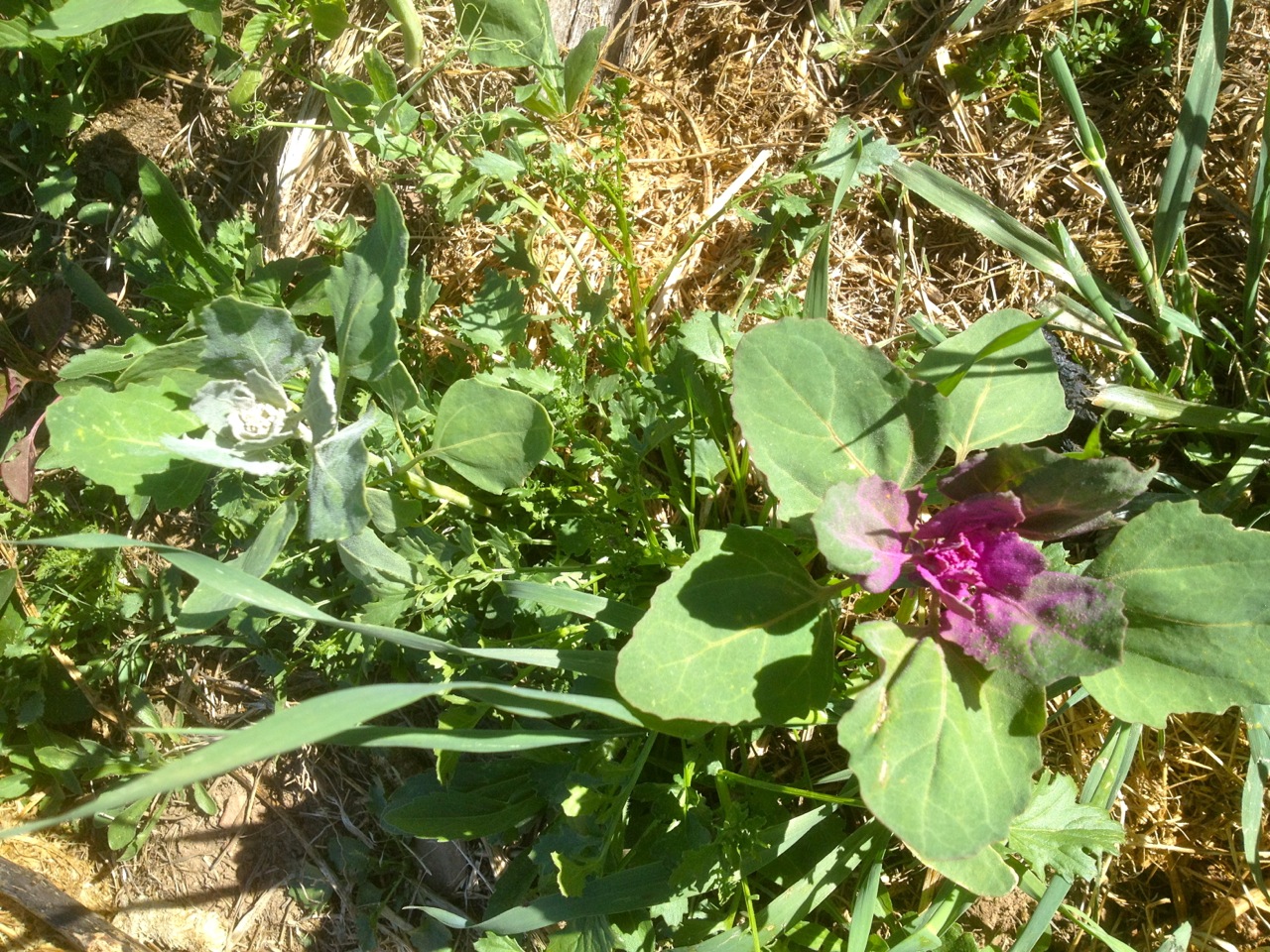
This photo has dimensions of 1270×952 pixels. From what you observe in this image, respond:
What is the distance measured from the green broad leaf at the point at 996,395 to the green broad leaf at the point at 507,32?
1089mm

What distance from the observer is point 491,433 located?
5.33 ft

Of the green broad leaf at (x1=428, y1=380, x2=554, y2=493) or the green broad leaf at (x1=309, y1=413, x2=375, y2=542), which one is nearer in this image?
the green broad leaf at (x1=309, y1=413, x2=375, y2=542)

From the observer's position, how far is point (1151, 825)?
80.7 inches

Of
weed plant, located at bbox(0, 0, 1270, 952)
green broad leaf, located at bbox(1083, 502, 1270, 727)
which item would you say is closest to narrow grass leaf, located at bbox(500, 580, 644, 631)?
weed plant, located at bbox(0, 0, 1270, 952)

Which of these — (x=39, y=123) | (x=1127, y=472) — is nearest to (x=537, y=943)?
(x=1127, y=472)

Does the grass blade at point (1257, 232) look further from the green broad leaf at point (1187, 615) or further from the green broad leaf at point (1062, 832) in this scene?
the green broad leaf at point (1062, 832)

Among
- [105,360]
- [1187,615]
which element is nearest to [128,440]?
[105,360]

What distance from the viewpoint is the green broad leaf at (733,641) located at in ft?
4.25

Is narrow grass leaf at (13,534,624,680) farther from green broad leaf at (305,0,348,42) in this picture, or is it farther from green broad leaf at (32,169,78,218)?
green broad leaf at (32,169,78,218)

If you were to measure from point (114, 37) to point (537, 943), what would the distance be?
8.44 feet

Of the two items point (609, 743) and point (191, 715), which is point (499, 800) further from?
point (191, 715)

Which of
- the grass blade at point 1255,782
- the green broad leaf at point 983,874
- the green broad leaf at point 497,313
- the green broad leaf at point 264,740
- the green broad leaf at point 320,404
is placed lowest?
the grass blade at point 1255,782

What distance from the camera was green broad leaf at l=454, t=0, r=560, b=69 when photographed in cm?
189

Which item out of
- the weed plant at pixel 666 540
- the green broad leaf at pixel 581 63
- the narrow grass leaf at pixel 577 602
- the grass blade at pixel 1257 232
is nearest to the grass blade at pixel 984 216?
the weed plant at pixel 666 540
